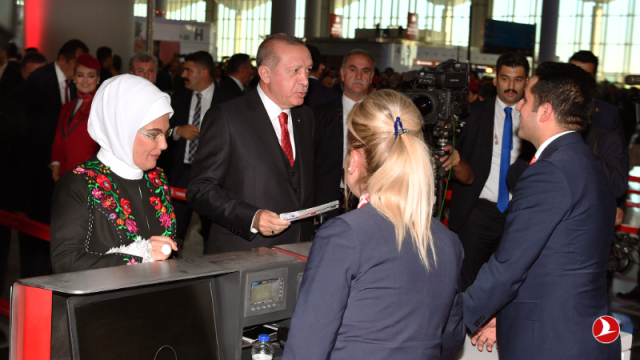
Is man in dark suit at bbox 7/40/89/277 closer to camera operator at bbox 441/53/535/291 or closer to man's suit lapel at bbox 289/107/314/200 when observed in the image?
man's suit lapel at bbox 289/107/314/200

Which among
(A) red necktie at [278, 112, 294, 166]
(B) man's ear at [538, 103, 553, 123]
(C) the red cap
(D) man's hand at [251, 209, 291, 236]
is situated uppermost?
(C) the red cap

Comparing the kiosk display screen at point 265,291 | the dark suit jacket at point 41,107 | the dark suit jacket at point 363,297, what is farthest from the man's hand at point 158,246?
the dark suit jacket at point 41,107

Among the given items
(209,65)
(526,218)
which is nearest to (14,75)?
(209,65)

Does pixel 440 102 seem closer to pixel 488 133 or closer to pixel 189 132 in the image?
pixel 488 133

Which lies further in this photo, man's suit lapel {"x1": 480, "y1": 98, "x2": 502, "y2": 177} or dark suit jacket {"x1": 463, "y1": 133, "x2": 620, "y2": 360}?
man's suit lapel {"x1": 480, "y1": 98, "x2": 502, "y2": 177}

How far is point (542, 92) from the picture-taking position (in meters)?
1.93

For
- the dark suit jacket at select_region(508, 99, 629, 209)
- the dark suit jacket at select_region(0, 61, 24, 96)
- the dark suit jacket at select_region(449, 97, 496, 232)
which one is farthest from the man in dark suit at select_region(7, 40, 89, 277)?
the dark suit jacket at select_region(508, 99, 629, 209)

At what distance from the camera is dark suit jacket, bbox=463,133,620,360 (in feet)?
5.71

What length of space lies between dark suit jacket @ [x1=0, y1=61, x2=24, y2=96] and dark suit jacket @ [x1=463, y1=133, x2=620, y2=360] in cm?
561

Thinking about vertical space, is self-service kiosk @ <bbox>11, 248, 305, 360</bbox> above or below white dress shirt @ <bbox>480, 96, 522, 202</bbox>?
below

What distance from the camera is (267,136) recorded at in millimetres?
2529

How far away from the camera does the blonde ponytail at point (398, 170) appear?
1.31 metres

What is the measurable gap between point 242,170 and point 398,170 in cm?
128

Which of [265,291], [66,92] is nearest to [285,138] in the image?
[265,291]
